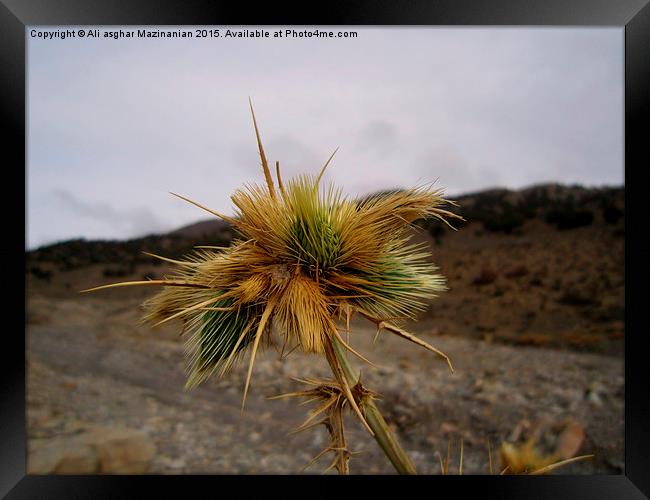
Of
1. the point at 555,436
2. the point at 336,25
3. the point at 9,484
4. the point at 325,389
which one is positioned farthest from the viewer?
the point at 555,436

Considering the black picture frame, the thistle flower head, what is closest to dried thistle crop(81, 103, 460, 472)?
the thistle flower head

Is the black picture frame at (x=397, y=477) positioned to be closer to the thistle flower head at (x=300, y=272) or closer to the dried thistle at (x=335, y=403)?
the dried thistle at (x=335, y=403)

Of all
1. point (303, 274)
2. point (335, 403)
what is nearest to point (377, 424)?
point (335, 403)

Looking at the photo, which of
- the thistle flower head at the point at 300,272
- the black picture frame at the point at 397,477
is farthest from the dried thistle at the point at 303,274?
the black picture frame at the point at 397,477

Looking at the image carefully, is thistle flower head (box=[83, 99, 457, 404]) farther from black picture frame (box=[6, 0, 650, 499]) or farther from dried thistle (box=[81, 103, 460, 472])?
black picture frame (box=[6, 0, 650, 499])
